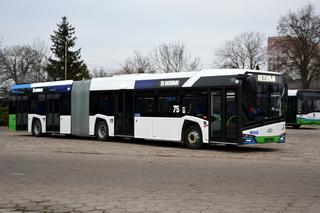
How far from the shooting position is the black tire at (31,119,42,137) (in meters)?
27.7

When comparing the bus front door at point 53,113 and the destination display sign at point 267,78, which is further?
the bus front door at point 53,113

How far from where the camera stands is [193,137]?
19.3 meters

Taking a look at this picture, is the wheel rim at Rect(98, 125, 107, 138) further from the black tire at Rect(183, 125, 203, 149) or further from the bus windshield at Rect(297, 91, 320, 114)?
the bus windshield at Rect(297, 91, 320, 114)

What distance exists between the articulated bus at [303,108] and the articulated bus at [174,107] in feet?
65.2

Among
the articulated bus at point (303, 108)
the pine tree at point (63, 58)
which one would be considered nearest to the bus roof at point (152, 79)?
the articulated bus at point (303, 108)

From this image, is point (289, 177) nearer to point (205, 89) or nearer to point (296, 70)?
point (205, 89)

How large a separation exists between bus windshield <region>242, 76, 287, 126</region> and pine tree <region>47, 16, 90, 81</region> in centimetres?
5577

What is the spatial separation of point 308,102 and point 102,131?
68.1 ft

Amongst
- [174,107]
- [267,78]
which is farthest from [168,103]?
[267,78]

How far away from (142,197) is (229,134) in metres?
9.55

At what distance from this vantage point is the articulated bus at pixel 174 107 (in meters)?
17.8

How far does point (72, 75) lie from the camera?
72.0 metres

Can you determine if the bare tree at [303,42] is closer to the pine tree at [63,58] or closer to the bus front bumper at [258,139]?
the pine tree at [63,58]

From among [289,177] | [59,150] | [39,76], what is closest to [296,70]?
[39,76]
